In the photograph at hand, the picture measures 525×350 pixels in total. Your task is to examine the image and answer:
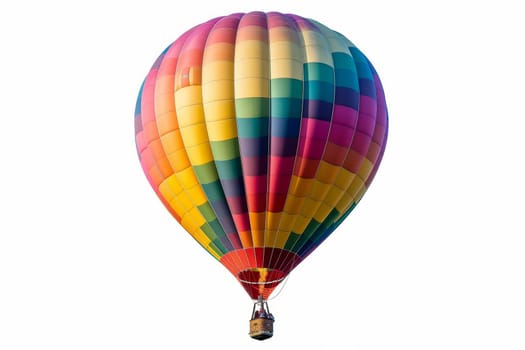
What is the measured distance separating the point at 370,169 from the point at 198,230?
3.55 m

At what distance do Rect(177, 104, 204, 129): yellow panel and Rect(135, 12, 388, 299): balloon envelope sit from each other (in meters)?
0.02

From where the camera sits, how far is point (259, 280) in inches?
1064

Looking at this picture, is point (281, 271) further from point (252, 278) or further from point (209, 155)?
point (209, 155)

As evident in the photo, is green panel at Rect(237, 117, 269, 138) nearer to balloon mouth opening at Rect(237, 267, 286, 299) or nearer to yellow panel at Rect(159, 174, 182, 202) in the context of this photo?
yellow panel at Rect(159, 174, 182, 202)

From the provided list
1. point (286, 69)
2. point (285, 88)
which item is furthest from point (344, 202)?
point (286, 69)

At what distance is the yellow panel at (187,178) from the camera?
2706 centimetres

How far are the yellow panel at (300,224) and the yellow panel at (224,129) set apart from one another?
78.7 inches

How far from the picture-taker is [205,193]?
27.0 metres

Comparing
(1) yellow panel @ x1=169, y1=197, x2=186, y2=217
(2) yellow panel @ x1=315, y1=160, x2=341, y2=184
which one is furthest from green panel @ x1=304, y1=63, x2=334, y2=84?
(1) yellow panel @ x1=169, y1=197, x2=186, y2=217

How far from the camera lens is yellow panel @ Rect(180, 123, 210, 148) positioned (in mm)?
26719

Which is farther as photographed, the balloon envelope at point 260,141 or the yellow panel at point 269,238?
the yellow panel at point 269,238

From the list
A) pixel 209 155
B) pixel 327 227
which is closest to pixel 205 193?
pixel 209 155

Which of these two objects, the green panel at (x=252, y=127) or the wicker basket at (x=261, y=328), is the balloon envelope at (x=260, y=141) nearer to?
the green panel at (x=252, y=127)

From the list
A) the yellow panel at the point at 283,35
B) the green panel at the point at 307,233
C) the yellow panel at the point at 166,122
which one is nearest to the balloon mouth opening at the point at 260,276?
the green panel at the point at 307,233
